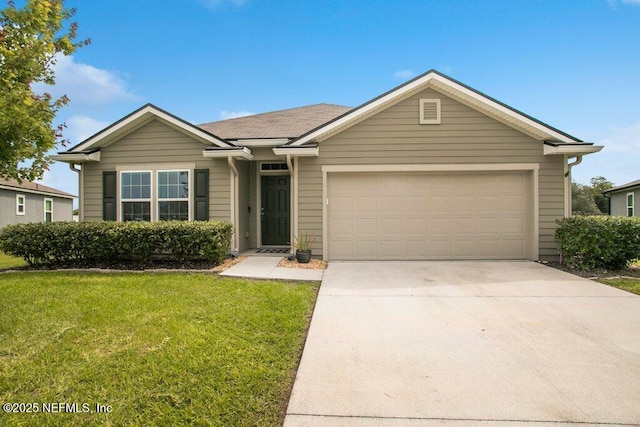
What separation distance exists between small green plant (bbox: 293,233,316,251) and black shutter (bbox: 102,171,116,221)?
197 inches

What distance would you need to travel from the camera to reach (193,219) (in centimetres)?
816

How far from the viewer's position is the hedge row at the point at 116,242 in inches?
269

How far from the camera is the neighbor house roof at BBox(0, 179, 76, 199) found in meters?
16.6

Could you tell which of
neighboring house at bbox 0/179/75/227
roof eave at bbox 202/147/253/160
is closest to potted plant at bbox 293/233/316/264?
roof eave at bbox 202/147/253/160

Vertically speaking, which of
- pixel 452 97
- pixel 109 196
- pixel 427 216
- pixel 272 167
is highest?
pixel 452 97

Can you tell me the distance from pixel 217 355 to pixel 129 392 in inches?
28.7

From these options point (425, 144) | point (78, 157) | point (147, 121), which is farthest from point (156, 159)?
point (425, 144)

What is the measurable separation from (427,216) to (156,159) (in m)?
7.26

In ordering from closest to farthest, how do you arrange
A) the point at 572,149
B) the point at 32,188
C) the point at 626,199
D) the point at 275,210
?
the point at 572,149 < the point at 275,210 < the point at 626,199 < the point at 32,188

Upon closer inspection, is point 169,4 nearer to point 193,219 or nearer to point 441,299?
point 193,219

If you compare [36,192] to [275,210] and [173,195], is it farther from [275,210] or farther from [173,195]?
[275,210]

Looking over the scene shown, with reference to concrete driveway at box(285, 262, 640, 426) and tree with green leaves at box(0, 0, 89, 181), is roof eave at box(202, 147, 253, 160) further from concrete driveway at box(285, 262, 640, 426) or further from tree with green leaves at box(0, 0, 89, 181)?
concrete driveway at box(285, 262, 640, 426)

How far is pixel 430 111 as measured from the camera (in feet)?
25.8

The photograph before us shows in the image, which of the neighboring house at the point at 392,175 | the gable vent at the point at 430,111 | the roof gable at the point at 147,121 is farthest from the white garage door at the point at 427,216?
the roof gable at the point at 147,121
